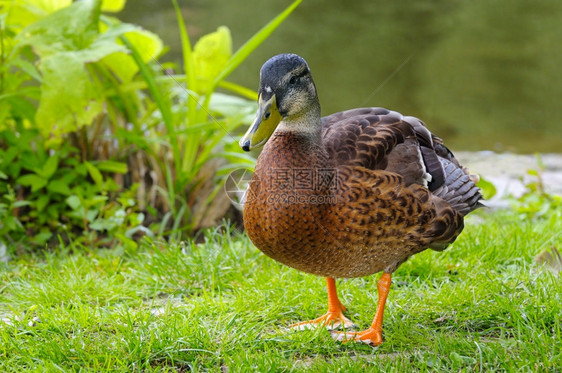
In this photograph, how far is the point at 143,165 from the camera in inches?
183

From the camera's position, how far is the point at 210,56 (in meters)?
4.61

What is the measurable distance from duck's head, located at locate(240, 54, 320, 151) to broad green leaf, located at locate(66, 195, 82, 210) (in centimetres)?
189

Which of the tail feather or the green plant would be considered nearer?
the tail feather

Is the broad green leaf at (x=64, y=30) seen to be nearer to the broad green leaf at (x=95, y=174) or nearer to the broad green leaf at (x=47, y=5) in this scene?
the broad green leaf at (x=47, y=5)

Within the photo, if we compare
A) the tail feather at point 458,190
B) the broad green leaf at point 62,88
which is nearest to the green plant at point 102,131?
the broad green leaf at point 62,88

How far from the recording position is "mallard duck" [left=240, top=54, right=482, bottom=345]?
2475mm

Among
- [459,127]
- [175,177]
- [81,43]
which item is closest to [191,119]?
[175,177]

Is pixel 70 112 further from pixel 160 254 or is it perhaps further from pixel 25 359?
pixel 25 359

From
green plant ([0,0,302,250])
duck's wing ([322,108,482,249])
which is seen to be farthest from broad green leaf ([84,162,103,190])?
duck's wing ([322,108,482,249])

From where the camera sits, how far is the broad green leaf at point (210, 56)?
181 inches

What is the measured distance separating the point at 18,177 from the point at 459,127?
17.5ft

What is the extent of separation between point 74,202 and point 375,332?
2116 mm

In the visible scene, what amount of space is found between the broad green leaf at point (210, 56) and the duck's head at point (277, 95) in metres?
2.14
